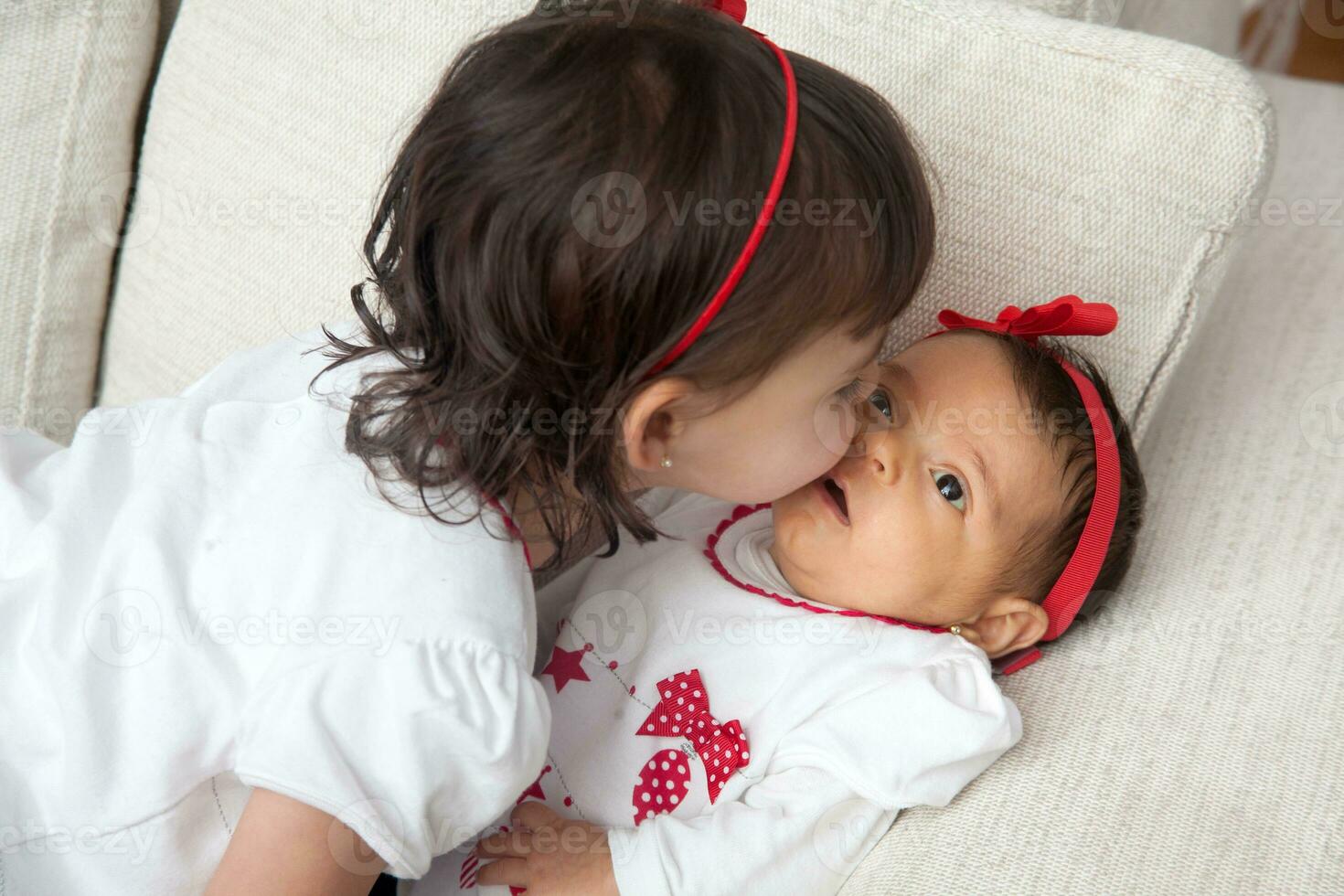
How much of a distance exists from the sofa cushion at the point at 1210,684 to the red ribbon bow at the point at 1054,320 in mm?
219

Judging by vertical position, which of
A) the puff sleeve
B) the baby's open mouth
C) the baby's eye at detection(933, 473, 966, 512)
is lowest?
the puff sleeve

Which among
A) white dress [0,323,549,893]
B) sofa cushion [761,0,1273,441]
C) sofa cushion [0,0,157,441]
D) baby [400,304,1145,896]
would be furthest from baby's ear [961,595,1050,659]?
sofa cushion [0,0,157,441]

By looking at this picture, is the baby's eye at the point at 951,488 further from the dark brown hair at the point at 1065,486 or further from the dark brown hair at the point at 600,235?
the dark brown hair at the point at 600,235

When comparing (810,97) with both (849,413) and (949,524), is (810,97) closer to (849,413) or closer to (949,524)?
(849,413)

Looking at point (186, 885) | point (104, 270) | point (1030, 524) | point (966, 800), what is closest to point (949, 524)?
point (1030, 524)

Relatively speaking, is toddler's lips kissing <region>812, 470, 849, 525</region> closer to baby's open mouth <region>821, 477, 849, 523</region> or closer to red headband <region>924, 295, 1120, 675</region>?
baby's open mouth <region>821, 477, 849, 523</region>

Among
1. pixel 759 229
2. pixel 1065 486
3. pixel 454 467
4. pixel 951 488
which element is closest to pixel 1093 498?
pixel 1065 486

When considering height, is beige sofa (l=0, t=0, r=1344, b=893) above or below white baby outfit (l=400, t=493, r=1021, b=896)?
above

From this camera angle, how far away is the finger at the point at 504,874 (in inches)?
38.3

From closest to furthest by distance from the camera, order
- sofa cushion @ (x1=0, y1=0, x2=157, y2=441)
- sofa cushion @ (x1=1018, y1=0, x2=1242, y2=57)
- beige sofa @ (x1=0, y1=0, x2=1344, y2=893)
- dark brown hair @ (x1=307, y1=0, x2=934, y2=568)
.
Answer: dark brown hair @ (x1=307, y1=0, x2=934, y2=568) → beige sofa @ (x1=0, y1=0, x2=1344, y2=893) → sofa cushion @ (x1=1018, y1=0, x2=1242, y2=57) → sofa cushion @ (x1=0, y1=0, x2=157, y2=441)

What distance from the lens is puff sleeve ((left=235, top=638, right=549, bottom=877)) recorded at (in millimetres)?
784

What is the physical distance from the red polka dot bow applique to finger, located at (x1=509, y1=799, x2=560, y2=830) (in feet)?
0.26

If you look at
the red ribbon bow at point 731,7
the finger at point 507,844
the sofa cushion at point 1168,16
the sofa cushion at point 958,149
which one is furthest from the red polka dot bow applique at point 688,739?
the sofa cushion at point 1168,16

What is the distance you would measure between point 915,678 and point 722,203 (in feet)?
1.48
